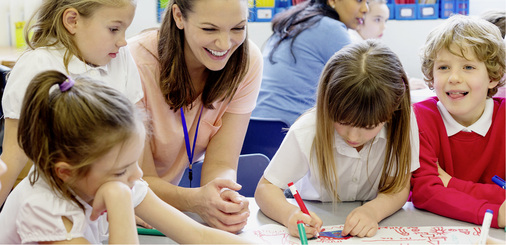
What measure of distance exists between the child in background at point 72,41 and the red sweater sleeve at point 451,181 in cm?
77

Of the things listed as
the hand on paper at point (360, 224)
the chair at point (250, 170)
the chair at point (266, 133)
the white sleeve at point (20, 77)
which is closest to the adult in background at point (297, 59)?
the chair at point (266, 133)

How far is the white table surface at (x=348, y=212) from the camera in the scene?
1252 millimetres

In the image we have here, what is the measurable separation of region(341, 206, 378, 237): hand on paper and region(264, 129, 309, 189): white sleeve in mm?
201

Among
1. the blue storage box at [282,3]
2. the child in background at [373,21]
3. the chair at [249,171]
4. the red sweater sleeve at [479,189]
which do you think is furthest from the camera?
the blue storage box at [282,3]

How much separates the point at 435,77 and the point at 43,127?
1.00m

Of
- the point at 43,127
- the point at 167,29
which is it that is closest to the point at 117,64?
the point at 167,29

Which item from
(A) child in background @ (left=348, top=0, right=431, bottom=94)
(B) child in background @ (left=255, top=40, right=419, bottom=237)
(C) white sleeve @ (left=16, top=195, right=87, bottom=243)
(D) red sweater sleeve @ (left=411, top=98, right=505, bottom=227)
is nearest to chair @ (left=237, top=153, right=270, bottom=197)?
(B) child in background @ (left=255, top=40, right=419, bottom=237)

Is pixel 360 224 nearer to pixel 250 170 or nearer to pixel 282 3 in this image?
pixel 250 170

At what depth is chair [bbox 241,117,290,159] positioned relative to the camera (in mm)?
1912

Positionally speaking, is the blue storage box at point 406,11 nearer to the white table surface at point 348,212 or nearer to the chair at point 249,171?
the chair at point 249,171

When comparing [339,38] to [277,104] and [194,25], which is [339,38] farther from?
[194,25]

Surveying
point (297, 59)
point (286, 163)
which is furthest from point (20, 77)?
point (297, 59)

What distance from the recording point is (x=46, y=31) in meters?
1.25

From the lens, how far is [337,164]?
4.65 feet
